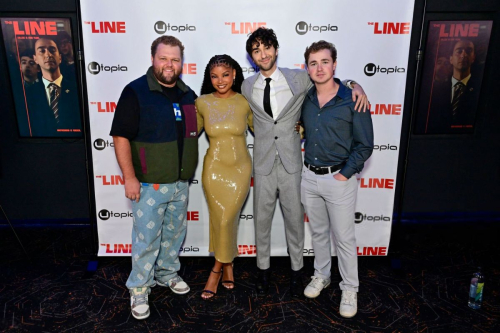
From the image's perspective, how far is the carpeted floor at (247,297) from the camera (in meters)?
2.61

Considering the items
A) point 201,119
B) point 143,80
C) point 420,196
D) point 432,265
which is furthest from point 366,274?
point 143,80

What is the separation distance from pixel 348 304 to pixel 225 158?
1440mm

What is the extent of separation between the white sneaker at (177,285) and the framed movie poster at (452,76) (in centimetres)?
298

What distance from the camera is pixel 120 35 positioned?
3133 millimetres

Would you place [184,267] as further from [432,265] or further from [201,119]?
[432,265]

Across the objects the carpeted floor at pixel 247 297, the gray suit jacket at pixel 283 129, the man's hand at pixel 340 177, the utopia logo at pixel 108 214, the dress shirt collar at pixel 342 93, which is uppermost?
the dress shirt collar at pixel 342 93

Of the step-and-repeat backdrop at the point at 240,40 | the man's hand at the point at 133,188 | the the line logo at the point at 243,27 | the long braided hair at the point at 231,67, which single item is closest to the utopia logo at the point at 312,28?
the step-and-repeat backdrop at the point at 240,40

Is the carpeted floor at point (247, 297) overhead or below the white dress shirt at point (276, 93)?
below

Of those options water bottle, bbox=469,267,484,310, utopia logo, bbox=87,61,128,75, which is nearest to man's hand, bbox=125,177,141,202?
utopia logo, bbox=87,61,128,75

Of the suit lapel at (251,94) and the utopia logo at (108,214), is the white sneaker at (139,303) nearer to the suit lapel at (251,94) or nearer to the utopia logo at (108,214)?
the utopia logo at (108,214)

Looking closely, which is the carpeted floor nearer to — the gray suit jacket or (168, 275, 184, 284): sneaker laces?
(168, 275, 184, 284): sneaker laces

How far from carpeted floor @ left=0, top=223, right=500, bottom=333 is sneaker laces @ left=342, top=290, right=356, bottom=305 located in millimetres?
105

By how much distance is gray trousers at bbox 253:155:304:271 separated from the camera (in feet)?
9.12

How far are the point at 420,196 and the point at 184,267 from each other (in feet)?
9.39
